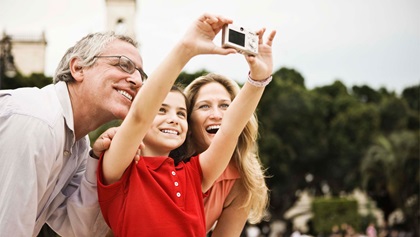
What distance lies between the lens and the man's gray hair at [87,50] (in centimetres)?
288

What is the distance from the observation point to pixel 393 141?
30359 mm

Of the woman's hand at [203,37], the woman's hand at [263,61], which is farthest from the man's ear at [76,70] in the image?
the woman's hand at [263,61]

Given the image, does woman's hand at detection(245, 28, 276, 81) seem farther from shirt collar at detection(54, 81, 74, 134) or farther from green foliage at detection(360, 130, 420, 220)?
green foliage at detection(360, 130, 420, 220)

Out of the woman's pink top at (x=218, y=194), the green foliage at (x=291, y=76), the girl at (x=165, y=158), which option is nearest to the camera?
the girl at (x=165, y=158)

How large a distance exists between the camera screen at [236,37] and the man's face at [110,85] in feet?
2.39

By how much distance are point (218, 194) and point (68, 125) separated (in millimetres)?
1122

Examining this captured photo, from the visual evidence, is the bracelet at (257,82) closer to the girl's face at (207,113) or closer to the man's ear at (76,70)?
the girl's face at (207,113)

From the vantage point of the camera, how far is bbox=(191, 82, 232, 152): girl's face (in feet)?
11.1

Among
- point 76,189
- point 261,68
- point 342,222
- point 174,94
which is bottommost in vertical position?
point 342,222

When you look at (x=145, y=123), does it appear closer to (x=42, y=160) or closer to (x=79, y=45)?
(x=42, y=160)

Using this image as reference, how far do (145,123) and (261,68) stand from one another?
0.68m

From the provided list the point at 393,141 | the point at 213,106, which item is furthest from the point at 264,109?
the point at 213,106

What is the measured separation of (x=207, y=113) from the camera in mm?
3441

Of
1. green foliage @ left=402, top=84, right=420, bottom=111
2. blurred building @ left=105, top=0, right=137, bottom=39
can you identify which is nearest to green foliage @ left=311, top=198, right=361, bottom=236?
green foliage @ left=402, top=84, right=420, bottom=111
